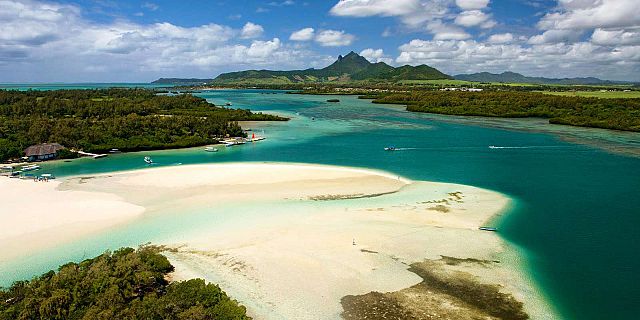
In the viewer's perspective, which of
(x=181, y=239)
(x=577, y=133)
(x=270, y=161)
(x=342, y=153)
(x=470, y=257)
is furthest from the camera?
(x=577, y=133)

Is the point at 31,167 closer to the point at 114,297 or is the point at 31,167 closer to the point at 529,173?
the point at 114,297

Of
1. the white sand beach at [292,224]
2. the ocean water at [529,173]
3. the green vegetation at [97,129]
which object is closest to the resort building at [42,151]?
the green vegetation at [97,129]

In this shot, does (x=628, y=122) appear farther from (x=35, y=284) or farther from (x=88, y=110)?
(x=88, y=110)

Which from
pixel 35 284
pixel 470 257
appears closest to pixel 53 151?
pixel 35 284

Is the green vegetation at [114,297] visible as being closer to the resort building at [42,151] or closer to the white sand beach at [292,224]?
the white sand beach at [292,224]

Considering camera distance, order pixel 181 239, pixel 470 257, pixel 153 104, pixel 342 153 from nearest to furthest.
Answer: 1. pixel 470 257
2. pixel 181 239
3. pixel 342 153
4. pixel 153 104
